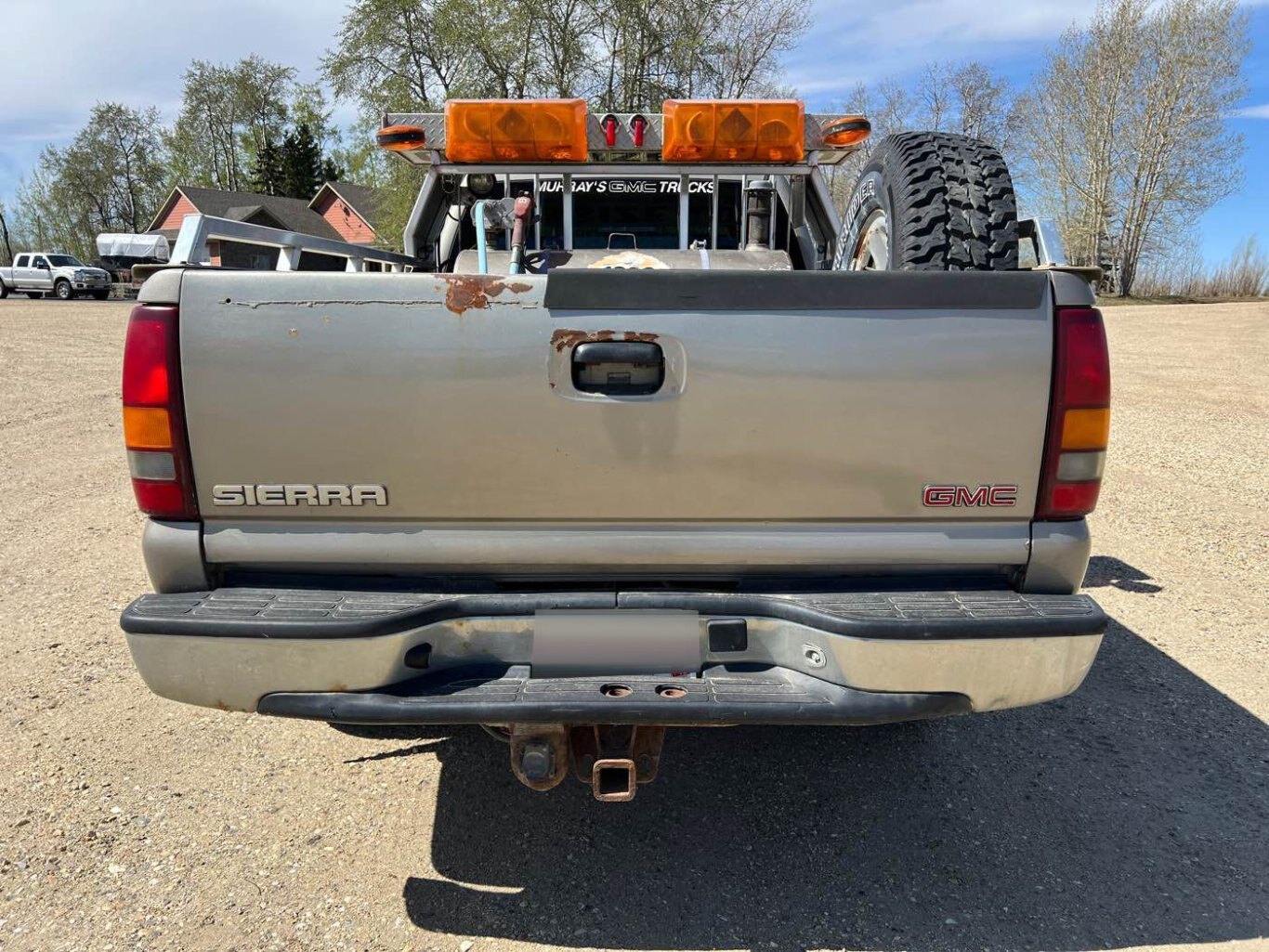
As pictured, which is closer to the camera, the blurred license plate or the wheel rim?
the blurred license plate

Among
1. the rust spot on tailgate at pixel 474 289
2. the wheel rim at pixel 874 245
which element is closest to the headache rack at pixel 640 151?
the wheel rim at pixel 874 245

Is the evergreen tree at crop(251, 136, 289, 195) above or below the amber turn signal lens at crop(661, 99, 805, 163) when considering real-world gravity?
above

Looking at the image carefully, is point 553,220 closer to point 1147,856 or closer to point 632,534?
point 632,534

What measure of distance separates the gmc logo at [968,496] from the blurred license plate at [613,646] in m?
0.67

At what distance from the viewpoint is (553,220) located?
15.0ft

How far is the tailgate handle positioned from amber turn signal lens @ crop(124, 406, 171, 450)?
101 centimetres

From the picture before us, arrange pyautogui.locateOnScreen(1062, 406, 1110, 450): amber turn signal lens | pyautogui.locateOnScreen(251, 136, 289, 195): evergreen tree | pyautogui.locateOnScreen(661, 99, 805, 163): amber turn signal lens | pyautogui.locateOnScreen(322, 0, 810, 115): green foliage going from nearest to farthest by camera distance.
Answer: pyautogui.locateOnScreen(1062, 406, 1110, 450): amber turn signal lens, pyautogui.locateOnScreen(661, 99, 805, 163): amber turn signal lens, pyautogui.locateOnScreen(322, 0, 810, 115): green foliage, pyautogui.locateOnScreen(251, 136, 289, 195): evergreen tree

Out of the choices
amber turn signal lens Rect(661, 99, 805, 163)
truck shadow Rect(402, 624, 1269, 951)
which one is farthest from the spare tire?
truck shadow Rect(402, 624, 1269, 951)

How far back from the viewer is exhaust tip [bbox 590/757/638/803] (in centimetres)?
206

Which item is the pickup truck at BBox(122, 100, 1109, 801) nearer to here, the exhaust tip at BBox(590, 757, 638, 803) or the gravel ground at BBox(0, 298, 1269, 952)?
the exhaust tip at BBox(590, 757, 638, 803)

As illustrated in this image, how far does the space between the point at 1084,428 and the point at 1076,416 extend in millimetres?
39

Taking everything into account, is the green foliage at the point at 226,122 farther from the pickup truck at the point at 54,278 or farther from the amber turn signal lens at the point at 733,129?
the amber turn signal lens at the point at 733,129

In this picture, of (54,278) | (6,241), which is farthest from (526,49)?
(6,241)

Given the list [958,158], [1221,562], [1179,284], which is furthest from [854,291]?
[1179,284]
